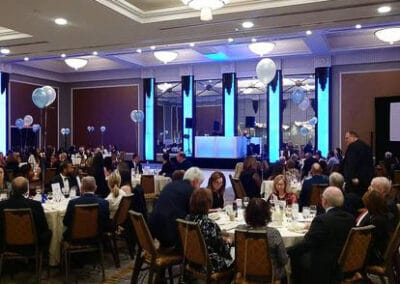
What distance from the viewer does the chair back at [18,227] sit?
15.5ft

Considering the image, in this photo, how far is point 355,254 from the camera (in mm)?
3732

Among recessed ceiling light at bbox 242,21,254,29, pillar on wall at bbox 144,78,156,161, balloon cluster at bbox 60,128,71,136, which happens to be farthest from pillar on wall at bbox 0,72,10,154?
recessed ceiling light at bbox 242,21,254,29

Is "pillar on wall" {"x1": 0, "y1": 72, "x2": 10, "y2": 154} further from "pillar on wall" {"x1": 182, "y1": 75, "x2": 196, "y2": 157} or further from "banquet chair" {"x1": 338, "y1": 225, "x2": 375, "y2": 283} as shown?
"banquet chair" {"x1": 338, "y1": 225, "x2": 375, "y2": 283}

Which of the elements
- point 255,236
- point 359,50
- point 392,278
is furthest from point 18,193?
point 359,50

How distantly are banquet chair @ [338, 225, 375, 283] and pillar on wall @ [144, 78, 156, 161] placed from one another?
47.1 feet

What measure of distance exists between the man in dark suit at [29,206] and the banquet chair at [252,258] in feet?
7.85

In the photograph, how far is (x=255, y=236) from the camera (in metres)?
3.43

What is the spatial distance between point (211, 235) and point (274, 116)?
12457mm

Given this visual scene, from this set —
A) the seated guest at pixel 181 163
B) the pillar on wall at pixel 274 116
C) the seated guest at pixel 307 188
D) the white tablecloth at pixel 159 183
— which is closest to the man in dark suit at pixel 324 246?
the seated guest at pixel 307 188

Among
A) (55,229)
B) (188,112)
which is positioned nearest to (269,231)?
(55,229)

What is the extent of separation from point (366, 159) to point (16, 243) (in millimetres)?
5031

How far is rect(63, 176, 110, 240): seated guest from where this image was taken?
507 cm

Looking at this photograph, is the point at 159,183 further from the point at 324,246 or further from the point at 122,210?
the point at 324,246

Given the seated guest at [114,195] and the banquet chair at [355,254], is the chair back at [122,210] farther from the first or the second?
the banquet chair at [355,254]
